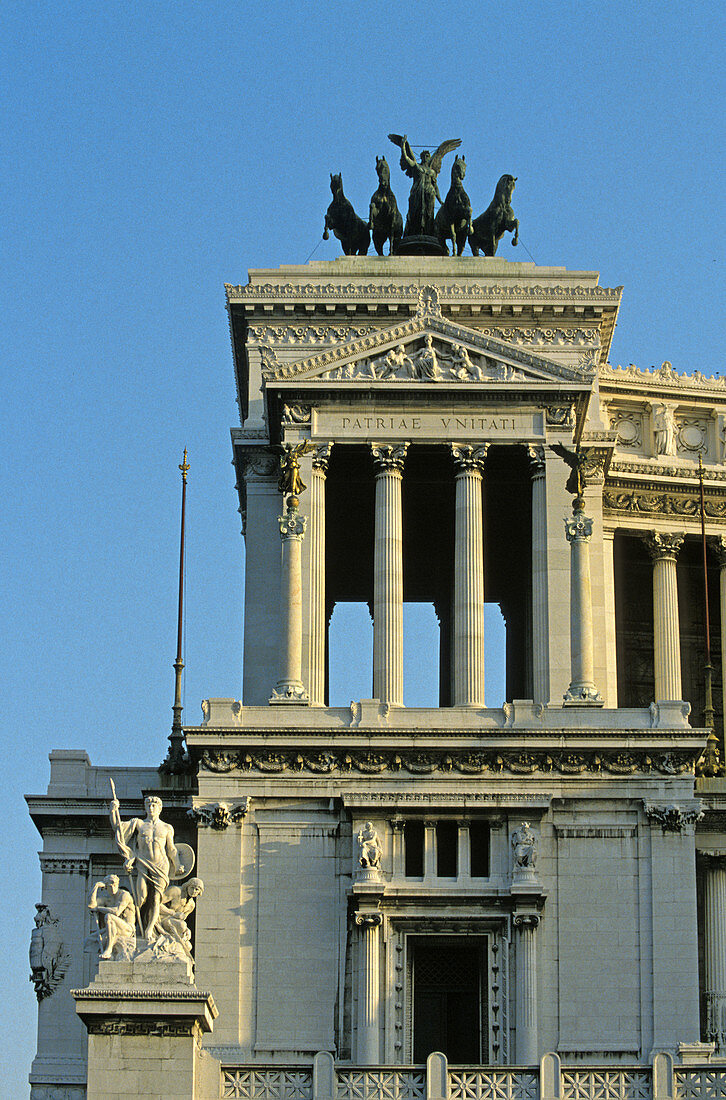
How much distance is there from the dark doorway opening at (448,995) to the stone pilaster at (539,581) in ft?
35.7

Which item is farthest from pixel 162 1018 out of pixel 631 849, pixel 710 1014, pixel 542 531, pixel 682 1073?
pixel 542 531

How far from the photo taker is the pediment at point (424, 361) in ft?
266

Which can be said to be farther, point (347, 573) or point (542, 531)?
point (347, 573)

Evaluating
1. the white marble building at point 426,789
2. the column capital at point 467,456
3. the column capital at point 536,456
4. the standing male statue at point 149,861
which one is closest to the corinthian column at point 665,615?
the white marble building at point 426,789

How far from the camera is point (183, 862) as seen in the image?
59000mm

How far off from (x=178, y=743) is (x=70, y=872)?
200 inches

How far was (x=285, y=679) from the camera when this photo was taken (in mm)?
76938

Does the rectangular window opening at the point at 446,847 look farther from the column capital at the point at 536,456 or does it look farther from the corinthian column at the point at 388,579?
the column capital at the point at 536,456

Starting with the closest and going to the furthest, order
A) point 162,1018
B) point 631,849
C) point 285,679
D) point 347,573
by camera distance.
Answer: point 162,1018 < point 631,849 < point 285,679 < point 347,573

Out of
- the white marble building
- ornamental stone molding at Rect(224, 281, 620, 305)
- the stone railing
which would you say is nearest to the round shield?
the white marble building

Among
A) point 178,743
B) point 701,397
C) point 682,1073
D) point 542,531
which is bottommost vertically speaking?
point 682,1073

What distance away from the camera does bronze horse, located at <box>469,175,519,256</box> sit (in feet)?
302

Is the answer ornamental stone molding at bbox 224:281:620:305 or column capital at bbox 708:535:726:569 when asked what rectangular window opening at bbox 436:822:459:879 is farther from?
column capital at bbox 708:535:726:569

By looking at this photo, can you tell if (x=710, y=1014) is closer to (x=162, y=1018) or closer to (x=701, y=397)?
(x=162, y=1018)
